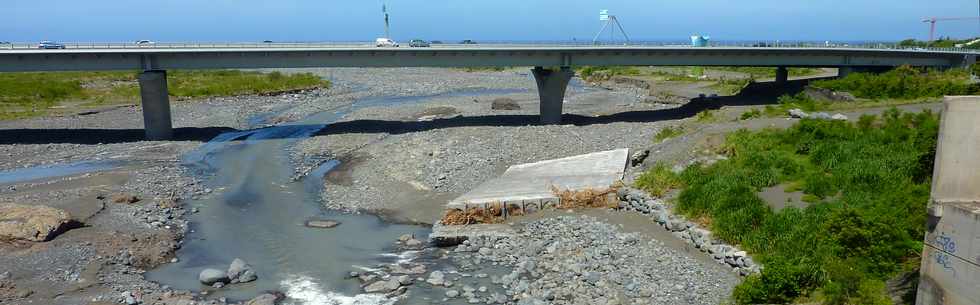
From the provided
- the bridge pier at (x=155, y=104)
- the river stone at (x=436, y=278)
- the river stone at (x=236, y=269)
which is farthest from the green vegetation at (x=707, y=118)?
the bridge pier at (x=155, y=104)

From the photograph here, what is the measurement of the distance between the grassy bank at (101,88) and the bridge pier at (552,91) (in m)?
39.9

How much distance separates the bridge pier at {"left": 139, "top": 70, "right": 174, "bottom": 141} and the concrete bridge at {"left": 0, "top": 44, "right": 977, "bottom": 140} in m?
0.06

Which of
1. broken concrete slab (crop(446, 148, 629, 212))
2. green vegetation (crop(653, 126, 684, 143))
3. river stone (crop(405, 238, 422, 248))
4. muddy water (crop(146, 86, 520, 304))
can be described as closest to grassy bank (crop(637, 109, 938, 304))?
broken concrete slab (crop(446, 148, 629, 212))

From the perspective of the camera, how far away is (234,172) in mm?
38000

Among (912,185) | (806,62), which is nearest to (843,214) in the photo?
(912,185)

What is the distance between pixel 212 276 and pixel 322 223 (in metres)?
7.23

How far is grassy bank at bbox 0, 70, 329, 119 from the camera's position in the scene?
64375mm

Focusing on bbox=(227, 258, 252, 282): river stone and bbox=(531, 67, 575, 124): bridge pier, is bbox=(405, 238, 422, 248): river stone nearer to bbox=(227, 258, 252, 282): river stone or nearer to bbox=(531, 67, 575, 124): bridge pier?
bbox=(227, 258, 252, 282): river stone

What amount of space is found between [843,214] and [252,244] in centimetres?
1959

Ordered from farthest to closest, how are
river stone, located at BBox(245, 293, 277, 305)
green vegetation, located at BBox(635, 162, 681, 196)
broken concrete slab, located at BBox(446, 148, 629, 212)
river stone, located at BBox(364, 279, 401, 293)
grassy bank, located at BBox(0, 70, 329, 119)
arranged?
grassy bank, located at BBox(0, 70, 329, 119), broken concrete slab, located at BBox(446, 148, 629, 212), green vegetation, located at BBox(635, 162, 681, 196), river stone, located at BBox(364, 279, 401, 293), river stone, located at BBox(245, 293, 277, 305)

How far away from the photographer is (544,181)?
31438 millimetres

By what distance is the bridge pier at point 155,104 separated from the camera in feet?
153

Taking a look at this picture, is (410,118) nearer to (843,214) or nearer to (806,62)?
(806,62)

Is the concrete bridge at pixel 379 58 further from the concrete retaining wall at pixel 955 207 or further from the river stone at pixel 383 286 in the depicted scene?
the concrete retaining wall at pixel 955 207
